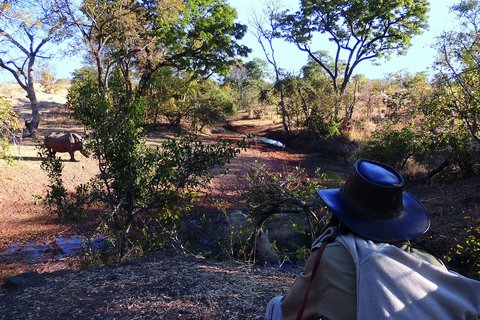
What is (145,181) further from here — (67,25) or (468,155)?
(67,25)

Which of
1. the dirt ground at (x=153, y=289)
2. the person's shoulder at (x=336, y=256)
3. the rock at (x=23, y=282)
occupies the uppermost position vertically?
the person's shoulder at (x=336, y=256)

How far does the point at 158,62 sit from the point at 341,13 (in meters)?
10.9

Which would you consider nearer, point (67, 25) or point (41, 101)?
point (67, 25)

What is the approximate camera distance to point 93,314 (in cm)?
333

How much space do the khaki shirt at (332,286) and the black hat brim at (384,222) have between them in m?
0.09

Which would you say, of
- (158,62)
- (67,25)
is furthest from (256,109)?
(67,25)

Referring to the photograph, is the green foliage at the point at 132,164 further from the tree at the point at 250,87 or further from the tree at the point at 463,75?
the tree at the point at 250,87

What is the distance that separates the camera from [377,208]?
1.45m

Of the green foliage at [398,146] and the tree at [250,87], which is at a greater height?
the tree at [250,87]

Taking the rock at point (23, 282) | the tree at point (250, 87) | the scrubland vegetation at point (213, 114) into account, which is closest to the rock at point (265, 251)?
the scrubland vegetation at point (213, 114)

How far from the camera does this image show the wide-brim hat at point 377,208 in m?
1.41

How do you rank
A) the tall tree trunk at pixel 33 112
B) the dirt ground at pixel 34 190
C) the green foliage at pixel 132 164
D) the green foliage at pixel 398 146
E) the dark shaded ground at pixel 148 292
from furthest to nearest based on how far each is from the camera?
the tall tree trunk at pixel 33 112
the green foliage at pixel 398 146
the dirt ground at pixel 34 190
the green foliage at pixel 132 164
the dark shaded ground at pixel 148 292

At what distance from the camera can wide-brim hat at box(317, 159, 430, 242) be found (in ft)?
4.61

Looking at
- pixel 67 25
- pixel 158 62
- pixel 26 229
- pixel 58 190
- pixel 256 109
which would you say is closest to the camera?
pixel 58 190
